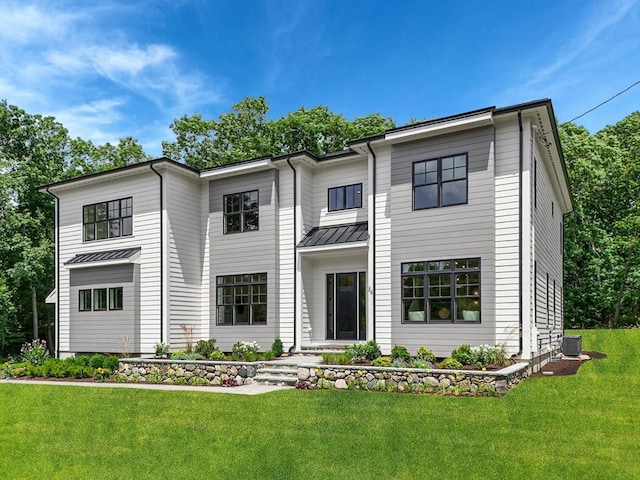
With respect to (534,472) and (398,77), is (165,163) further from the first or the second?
(534,472)

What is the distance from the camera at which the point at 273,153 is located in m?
27.4

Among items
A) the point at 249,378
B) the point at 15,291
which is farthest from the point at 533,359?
the point at 15,291

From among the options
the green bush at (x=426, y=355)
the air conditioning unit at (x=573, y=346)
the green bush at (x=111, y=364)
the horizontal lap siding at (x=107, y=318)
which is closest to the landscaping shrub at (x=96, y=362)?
the green bush at (x=111, y=364)

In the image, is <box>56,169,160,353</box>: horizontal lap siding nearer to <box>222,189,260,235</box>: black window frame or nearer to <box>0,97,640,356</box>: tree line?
<box>222,189,260,235</box>: black window frame

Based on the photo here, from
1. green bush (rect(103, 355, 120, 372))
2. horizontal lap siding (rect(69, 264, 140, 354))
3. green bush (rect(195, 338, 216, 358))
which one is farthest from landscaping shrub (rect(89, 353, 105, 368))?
green bush (rect(195, 338, 216, 358))

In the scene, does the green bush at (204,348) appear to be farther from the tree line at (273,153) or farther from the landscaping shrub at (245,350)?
the tree line at (273,153)

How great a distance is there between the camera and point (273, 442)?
6.68 meters

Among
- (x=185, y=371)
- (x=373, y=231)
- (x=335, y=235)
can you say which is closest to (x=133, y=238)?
(x=185, y=371)

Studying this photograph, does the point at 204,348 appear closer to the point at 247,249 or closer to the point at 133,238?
the point at 247,249

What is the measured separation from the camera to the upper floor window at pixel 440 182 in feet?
41.6

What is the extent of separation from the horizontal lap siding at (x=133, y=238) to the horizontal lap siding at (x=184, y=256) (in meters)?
0.44

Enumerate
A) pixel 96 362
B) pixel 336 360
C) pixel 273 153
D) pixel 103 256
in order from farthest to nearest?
1. pixel 273 153
2. pixel 103 256
3. pixel 96 362
4. pixel 336 360

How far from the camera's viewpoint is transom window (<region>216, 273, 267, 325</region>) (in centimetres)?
1585

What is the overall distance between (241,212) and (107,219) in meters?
4.70
